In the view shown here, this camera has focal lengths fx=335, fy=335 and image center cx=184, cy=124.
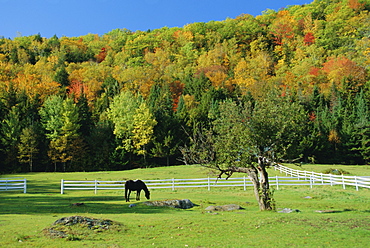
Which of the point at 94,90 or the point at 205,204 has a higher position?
the point at 94,90

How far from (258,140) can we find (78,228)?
9.16 meters

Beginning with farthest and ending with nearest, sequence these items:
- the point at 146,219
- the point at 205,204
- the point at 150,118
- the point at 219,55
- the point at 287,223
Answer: the point at 219,55, the point at 150,118, the point at 205,204, the point at 146,219, the point at 287,223

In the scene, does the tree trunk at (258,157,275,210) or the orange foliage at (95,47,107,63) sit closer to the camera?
the tree trunk at (258,157,275,210)

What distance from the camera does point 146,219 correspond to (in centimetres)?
1477

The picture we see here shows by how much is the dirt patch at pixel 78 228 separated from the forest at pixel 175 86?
824 centimetres

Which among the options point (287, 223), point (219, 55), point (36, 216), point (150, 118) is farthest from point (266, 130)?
point (219, 55)

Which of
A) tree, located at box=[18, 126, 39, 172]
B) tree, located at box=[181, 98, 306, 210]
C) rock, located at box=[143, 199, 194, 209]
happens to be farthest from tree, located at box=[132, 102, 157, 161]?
tree, located at box=[181, 98, 306, 210]

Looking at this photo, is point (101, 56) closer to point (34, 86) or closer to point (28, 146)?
point (34, 86)

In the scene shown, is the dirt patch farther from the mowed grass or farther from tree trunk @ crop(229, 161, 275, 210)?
tree trunk @ crop(229, 161, 275, 210)

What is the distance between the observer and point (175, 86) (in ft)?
295

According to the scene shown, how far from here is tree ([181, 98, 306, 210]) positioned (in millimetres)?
16391

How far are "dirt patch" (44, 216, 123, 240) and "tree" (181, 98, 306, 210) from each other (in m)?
6.00

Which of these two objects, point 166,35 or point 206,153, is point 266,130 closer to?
point 206,153

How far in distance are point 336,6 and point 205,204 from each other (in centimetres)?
11492
